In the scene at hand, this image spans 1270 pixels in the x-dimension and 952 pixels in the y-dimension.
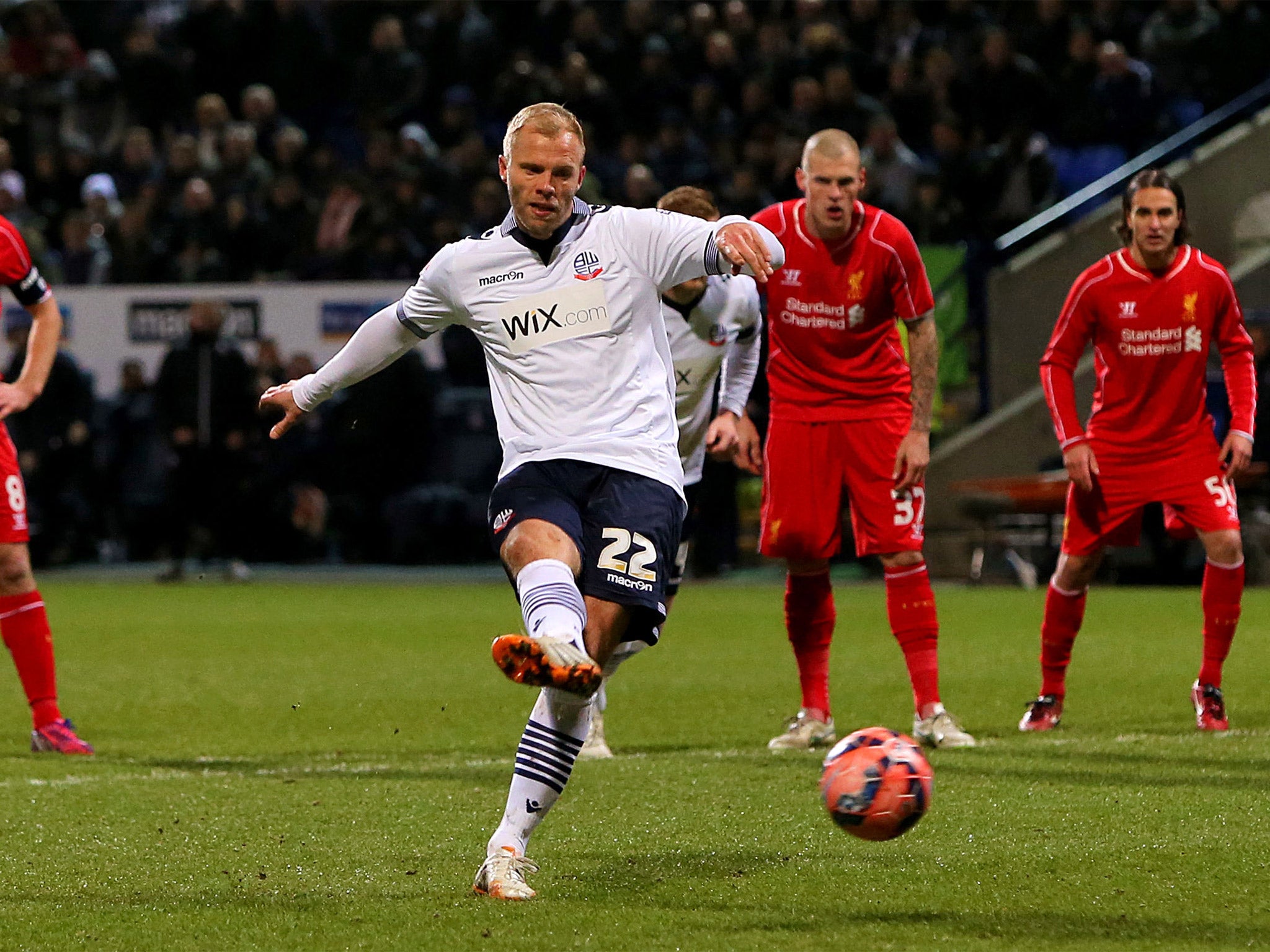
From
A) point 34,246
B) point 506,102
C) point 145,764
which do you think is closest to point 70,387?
point 34,246

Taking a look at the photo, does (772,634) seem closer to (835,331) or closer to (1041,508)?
(1041,508)

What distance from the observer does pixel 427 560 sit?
1819 centimetres

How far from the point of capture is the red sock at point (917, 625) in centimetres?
768

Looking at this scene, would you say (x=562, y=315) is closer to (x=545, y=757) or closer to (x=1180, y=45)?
(x=545, y=757)

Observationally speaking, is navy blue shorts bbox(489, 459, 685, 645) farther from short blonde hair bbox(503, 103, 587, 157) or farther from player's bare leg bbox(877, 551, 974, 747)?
player's bare leg bbox(877, 551, 974, 747)

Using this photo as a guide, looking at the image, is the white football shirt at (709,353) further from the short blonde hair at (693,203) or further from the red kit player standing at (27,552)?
the red kit player standing at (27,552)

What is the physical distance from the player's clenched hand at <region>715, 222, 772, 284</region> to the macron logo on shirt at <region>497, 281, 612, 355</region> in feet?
1.20

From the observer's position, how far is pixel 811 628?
→ 8008 millimetres

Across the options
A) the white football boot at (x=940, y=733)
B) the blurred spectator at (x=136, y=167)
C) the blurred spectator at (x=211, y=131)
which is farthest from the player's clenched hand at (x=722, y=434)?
the blurred spectator at (x=136, y=167)

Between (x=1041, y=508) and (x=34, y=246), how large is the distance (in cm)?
1024

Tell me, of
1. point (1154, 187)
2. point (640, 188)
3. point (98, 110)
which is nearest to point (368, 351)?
point (1154, 187)

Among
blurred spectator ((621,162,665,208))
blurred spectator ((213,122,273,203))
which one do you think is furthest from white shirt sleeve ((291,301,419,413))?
blurred spectator ((213,122,273,203))

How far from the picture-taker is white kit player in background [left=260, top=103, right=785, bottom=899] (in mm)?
4797

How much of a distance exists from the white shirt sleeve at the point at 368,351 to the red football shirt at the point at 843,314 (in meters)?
2.60
